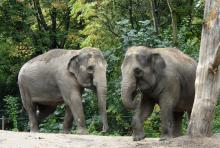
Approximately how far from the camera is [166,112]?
435 inches

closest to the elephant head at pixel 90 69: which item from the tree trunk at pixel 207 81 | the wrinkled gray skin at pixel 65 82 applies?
the wrinkled gray skin at pixel 65 82

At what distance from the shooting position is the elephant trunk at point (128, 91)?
10.6 meters

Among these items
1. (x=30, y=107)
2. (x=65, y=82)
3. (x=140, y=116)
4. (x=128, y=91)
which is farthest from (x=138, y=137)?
(x=30, y=107)

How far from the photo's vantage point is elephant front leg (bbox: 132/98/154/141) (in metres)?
10.9

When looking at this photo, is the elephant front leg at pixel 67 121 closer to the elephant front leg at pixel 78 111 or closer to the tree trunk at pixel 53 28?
the elephant front leg at pixel 78 111

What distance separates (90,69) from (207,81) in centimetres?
380

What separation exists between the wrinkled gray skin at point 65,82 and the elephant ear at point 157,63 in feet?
5.47

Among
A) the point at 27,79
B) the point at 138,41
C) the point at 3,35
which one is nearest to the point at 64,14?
the point at 3,35

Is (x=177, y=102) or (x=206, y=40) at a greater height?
(x=206, y=40)

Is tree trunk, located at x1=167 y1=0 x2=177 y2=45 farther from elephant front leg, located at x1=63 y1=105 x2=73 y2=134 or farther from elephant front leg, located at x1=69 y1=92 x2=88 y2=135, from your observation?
elephant front leg, located at x1=69 y1=92 x2=88 y2=135

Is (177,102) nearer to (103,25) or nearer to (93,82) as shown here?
(93,82)

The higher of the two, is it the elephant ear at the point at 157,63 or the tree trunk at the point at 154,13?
the tree trunk at the point at 154,13

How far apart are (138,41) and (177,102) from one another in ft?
18.1

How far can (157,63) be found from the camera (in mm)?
11211
